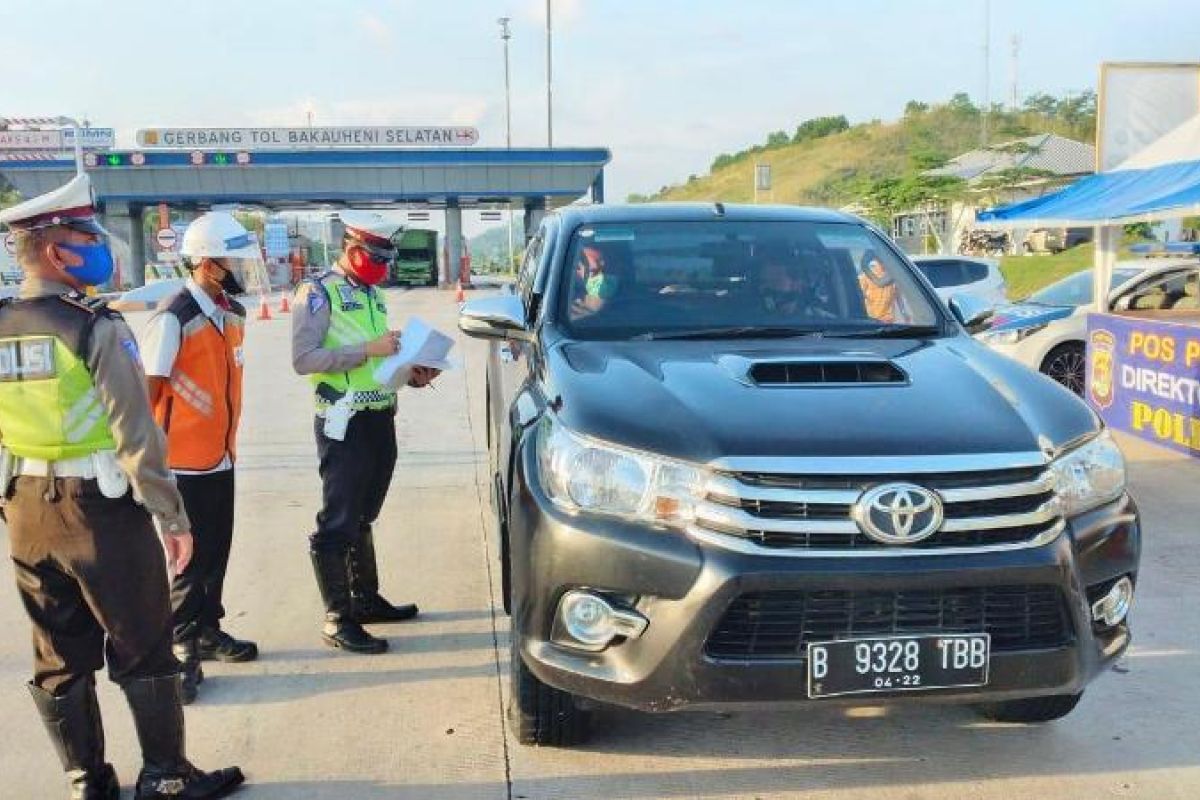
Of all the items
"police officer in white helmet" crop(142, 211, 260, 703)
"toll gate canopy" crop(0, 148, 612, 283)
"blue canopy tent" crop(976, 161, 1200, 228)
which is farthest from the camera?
"toll gate canopy" crop(0, 148, 612, 283)

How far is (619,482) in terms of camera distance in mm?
2889

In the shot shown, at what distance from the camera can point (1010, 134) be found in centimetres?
5419

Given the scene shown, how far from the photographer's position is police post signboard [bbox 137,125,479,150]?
43.2 m

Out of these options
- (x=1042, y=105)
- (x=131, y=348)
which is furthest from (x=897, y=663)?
(x=1042, y=105)

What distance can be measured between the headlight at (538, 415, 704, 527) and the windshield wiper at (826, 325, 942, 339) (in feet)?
4.33

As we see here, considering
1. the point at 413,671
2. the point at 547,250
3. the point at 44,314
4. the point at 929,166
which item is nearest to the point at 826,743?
the point at 413,671

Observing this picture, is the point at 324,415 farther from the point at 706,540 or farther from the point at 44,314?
the point at 706,540

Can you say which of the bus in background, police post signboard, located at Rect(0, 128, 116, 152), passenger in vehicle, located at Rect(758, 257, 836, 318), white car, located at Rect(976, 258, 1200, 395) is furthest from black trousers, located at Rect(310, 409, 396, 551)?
police post signboard, located at Rect(0, 128, 116, 152)

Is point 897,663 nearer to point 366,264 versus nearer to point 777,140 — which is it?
point 366,264

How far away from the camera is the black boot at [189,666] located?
3943 millimetres

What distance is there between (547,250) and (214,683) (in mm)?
2104

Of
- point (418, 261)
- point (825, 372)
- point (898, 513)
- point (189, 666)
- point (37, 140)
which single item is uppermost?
point (37, 140)

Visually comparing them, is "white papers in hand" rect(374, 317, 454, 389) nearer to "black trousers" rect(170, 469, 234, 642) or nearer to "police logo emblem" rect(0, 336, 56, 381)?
"black trousers" rect(170, 469, 234, 642)

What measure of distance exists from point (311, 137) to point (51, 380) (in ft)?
142
